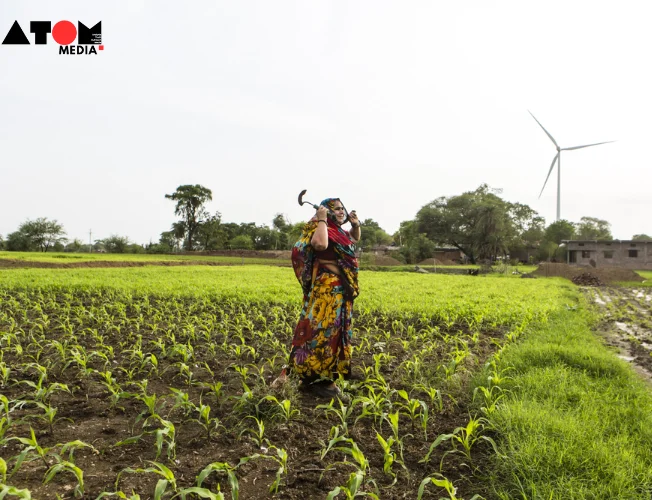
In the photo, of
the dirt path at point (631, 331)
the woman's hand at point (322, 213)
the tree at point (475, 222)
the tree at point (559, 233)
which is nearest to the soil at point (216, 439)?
the woman's hand at point (322, 213)

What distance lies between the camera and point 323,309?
13.1ft

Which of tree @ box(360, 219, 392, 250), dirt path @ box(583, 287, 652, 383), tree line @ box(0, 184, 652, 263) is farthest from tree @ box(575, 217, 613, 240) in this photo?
dirt path @ box(583, 287, 652, 383)

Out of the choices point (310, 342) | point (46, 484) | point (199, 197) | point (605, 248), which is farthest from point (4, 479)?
point (199, 197)

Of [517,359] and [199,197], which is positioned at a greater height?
[199,197]

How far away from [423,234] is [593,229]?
122ft

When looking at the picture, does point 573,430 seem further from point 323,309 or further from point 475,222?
point 475,222

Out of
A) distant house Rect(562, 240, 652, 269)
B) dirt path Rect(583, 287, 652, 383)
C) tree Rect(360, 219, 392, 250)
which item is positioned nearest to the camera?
dirt path Rect(583, 287, 652, 383)

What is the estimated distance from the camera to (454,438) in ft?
10.8

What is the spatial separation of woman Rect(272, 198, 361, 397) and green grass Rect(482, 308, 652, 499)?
1.44 metres

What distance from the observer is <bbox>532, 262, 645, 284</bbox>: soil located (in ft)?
80.4

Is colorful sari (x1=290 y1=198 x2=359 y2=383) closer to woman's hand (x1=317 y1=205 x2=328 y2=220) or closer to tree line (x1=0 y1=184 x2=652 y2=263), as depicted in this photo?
woman's hand (x1=317 y1=205 x2=328 y2=220)

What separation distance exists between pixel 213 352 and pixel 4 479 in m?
3.14

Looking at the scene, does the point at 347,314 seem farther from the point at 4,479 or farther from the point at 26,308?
the point at 26,308

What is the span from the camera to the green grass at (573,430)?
2.56 metres
